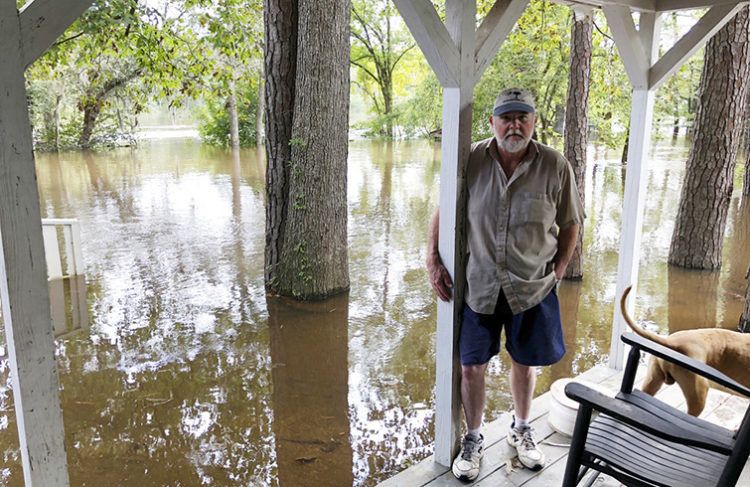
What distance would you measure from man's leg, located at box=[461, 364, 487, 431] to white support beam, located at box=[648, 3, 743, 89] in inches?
77.6

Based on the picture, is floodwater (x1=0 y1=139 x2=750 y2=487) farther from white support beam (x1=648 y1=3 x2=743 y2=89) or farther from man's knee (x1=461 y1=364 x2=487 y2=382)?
white support beam (x1=648 y1=3 x2=743 y2=89)

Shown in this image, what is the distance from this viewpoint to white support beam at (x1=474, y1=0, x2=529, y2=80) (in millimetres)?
2590

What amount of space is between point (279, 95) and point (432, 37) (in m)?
4.22

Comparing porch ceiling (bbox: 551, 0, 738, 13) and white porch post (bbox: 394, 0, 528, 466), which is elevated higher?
porch ceiling (bbox: 551, 0, 738, 13)

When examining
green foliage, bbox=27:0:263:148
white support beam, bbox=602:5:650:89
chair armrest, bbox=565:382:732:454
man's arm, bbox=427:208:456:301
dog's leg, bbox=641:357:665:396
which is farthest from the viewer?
green foliage, bbox=27:0:263:148

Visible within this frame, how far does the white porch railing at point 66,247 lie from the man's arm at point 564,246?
5.95m

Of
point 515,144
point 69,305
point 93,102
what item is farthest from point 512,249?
point 93,102

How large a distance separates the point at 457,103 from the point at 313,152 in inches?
152

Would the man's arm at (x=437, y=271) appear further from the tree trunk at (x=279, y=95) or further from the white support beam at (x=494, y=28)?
the tree trunk at (x=279, y=95)

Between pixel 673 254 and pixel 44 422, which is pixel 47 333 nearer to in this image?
pixel 44 422

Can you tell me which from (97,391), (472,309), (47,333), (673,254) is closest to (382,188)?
(673,254)

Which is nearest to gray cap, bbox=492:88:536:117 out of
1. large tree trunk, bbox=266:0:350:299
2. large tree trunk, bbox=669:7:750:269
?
large tree trunk, bbox=266:0:350:299

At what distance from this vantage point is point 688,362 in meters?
2.12

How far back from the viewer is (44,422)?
72.4 inches
